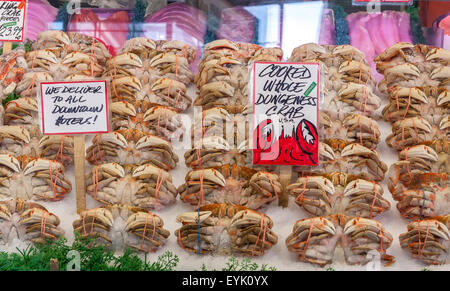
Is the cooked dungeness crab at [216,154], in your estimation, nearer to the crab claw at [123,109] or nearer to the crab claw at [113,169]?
the crab claw at [113,169]

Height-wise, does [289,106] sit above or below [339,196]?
above

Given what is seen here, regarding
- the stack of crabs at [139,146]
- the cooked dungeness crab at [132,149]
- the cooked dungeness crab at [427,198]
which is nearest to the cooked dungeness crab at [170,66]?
the stack of crabs at [139,146]

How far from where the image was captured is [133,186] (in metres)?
3.06

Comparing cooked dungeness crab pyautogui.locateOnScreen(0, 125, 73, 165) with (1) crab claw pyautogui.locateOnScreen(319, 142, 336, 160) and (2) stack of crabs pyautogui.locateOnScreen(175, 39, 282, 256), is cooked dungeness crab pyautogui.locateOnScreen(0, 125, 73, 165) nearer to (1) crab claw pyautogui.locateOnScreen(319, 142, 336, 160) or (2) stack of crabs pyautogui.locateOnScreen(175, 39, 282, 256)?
(2) stack of crabs pyautogui.locateOnScreen(175, 39, 282, 256)

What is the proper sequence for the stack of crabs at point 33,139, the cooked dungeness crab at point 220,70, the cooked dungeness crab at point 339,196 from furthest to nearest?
the cooked dungeness crab at point 220,70, the cooked dungeness crab at point 339,196, the stack of crabs at point 33,139

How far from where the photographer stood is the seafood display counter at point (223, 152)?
2785mm

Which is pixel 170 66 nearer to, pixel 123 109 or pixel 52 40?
pixel 123 109

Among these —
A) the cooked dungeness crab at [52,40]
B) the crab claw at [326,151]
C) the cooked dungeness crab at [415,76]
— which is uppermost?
the cooked dungeness crab at [52,40]

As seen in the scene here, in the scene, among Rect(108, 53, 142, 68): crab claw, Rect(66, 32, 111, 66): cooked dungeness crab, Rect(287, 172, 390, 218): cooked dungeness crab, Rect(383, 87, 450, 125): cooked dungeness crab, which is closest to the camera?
Rect(287, 172, 390, 218): cooked dungeness crab

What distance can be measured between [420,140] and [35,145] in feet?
6.69

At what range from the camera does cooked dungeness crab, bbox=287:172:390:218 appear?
2961mm

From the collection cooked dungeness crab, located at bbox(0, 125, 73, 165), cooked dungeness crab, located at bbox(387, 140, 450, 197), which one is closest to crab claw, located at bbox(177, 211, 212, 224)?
cooked dungeness crab, located at bbox(0, 125, 73, 165)

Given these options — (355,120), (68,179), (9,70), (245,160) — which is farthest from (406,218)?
(9,70)

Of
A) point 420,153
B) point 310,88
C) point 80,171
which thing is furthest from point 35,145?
point 420,153
